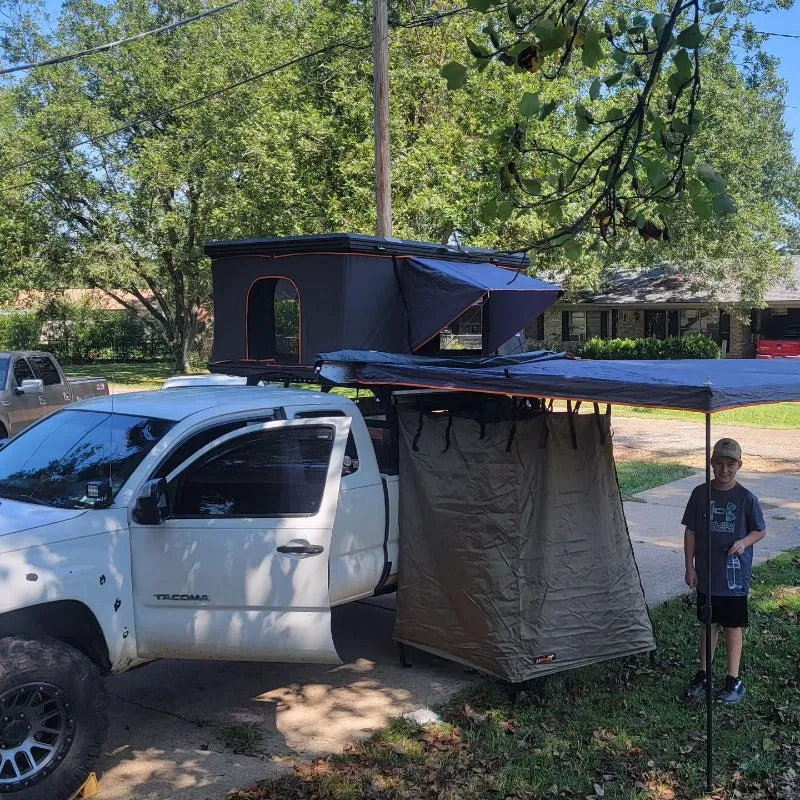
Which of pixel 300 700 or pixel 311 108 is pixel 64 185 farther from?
pixel 300 700

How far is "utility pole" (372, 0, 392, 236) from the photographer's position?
1320 cm

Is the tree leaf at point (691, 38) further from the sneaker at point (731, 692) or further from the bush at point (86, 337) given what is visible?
the bush at point (86, 337)

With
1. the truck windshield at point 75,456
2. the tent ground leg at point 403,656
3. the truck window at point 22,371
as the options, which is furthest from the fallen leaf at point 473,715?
the truck window at point 22,371

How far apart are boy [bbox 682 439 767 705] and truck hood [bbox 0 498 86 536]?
3503 mm

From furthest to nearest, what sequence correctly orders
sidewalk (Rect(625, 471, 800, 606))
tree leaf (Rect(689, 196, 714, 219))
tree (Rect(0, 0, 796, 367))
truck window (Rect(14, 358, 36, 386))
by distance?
tree (Rect(0, 0, 796, 367)) < truck window (Rect(14, 358, 36, 386)) < sidewalk (Rect(625, 471, 800, 606)) < tree leaf (Rect(689, 196, 714, 219))

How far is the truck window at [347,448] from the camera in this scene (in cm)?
556

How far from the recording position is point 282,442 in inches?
204

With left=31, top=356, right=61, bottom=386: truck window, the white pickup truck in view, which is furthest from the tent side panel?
left=31, top=356, right=61, bottom=386: truck window

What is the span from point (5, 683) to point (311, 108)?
18.2m

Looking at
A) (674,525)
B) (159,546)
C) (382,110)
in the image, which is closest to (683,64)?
(159,546)

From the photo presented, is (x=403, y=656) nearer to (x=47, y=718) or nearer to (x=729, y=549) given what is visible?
(x=729, y=549)

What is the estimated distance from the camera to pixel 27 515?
4355mm

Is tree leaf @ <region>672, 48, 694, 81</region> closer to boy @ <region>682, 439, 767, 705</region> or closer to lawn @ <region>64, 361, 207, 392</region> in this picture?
boy @ <region>682, 439, 767, 705</region>

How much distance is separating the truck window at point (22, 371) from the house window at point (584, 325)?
25993mm
